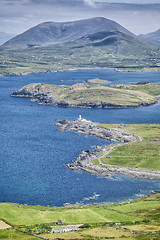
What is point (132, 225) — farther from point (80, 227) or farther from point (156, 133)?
point (156, 133)

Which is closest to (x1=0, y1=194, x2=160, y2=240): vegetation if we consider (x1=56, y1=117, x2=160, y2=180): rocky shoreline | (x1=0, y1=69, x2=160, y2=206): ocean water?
(x1=0, y1=69, x2=160, y2=206): ocean water

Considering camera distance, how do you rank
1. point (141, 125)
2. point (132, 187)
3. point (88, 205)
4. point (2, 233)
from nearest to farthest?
point (2, 233) < point (88, 205) < point (132, 187) < point (141, 125)

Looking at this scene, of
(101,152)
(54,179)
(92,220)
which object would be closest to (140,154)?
(101,152)

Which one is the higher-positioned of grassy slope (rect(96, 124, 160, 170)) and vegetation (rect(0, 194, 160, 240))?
grassy slope (rect(96, 124, 160, 170))

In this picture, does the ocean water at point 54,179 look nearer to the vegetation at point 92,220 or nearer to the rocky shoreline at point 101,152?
the rocky shoreline at point 101,152

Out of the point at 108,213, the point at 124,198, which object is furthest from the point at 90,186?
the point at 108,213

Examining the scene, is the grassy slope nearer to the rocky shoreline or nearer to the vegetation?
the rocky shoreline
